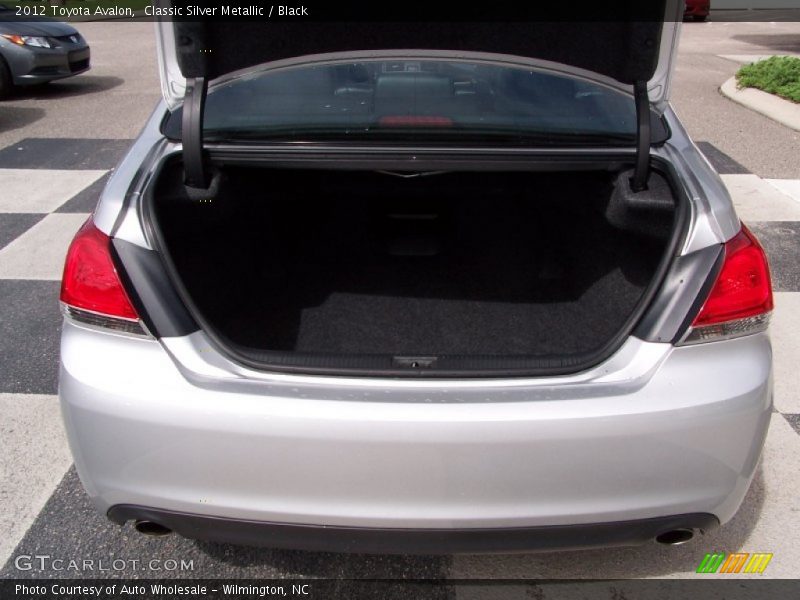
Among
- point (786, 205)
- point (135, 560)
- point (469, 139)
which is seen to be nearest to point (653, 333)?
point (469, 139)

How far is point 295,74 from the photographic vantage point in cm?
209

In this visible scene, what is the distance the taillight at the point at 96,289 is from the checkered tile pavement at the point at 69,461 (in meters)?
0.86

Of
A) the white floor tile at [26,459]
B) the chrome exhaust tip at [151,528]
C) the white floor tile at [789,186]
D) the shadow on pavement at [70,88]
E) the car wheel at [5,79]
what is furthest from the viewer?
the shadow on pavement at [70,88]

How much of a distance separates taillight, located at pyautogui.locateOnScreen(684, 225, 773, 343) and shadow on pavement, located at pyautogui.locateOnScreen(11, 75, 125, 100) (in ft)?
29.7

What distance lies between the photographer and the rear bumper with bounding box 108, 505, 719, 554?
1.63 metres

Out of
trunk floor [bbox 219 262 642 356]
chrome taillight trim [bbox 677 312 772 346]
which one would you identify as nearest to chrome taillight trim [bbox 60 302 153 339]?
trunk floor [bbox 219 262 642 356]

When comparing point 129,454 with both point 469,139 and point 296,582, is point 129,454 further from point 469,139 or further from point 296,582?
point 469,139

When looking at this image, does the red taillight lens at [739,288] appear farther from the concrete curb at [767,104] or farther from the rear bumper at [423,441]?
the concrete curb at [767,104]

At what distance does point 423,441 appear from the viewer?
153 cm

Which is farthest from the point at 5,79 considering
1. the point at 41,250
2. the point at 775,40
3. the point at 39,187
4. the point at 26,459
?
the point at 775,40

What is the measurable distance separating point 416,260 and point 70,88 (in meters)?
8.15

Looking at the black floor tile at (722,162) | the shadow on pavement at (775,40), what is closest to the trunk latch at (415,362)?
the black floor tile at (722,162)

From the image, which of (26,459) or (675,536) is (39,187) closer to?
(26,459)

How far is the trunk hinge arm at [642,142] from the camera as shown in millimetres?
1907
